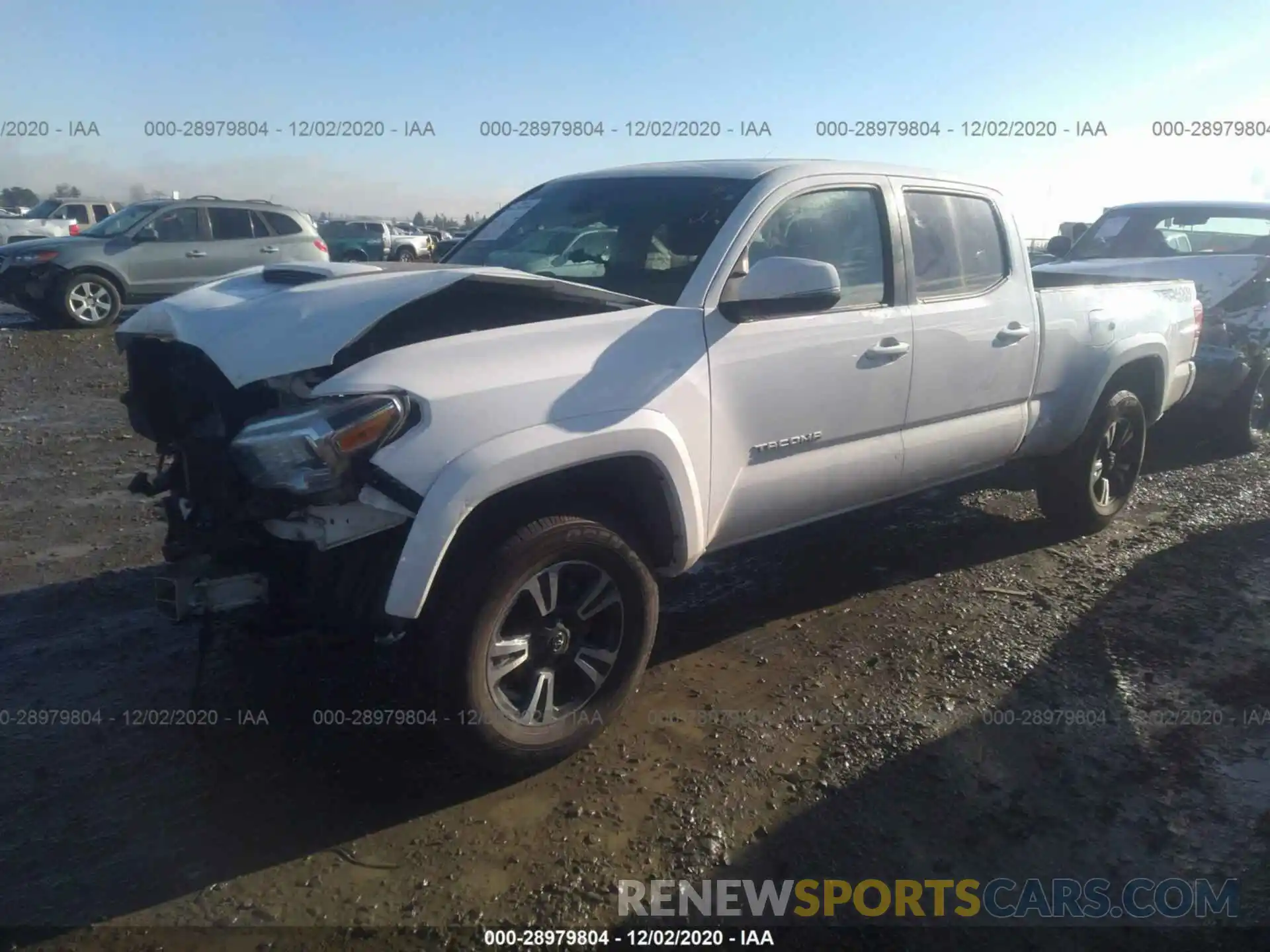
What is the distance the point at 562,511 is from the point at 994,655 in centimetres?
213

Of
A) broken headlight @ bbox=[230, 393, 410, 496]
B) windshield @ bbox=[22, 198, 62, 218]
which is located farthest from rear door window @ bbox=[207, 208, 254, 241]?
broken headlight @ bbox=[230, 393, 410, 496]

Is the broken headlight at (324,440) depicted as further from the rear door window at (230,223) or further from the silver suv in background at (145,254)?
the rear door window at (230,223)

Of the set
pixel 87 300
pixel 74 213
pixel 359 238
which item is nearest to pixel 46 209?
pixel 74 213

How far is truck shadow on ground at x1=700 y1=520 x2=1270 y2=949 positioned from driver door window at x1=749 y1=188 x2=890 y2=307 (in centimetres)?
173

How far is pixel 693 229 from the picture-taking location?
12.2 ft

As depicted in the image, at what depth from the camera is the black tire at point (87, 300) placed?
475 inches

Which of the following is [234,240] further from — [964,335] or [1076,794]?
[1076,794]

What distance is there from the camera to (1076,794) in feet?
10.5

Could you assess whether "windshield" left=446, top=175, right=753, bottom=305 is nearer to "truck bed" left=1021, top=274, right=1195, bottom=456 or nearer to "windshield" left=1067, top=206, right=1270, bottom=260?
"truck bed" left=1021, top=274, right=1195, bottom=456

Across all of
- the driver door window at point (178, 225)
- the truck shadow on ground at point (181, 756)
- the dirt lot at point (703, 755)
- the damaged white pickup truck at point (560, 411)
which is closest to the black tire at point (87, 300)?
the driver door window at point (178, 225)

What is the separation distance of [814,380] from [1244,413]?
5737 millimetres

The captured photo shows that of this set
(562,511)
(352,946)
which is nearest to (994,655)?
(562,511)

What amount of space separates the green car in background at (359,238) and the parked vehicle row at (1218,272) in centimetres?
2174

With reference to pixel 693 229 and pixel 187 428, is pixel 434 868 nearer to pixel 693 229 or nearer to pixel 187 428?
pixel 187 428
